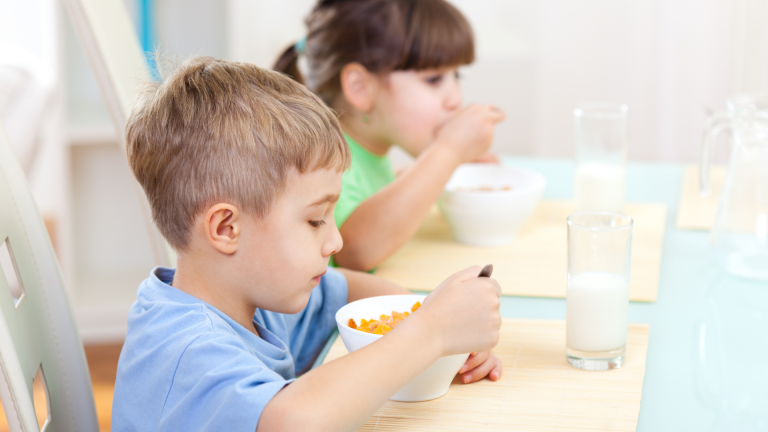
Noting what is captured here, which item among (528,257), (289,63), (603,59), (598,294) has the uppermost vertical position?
(289,63)

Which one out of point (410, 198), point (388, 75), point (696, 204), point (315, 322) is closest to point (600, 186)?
point (696, 204)

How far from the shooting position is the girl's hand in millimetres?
680

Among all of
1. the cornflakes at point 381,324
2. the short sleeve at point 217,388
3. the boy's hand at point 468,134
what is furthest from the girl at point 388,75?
the short sleeve at point 217,388

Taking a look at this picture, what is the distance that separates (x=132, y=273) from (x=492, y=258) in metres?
1.89

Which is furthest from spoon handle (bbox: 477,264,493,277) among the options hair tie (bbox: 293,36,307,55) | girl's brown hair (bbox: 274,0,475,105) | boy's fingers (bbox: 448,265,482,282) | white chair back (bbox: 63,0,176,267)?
hair tie (bbox: 293,36,307,55)

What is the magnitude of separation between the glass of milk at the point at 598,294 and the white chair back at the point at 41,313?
470mm

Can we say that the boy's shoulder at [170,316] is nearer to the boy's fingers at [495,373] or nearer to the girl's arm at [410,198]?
the boy's fingers at [495,373]

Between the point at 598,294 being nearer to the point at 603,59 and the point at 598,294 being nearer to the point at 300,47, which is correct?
the point at 300,47

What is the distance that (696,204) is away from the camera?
1.21 metres

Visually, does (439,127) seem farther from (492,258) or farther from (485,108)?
(492,258)

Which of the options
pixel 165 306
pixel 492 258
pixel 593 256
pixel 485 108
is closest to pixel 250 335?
pixel 165 306

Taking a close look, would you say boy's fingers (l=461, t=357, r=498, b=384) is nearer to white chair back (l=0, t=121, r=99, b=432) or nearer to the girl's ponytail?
white chair back (l=0, t=121, r=99, b=432)

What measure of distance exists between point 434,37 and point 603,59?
1642mm

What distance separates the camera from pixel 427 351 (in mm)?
612
